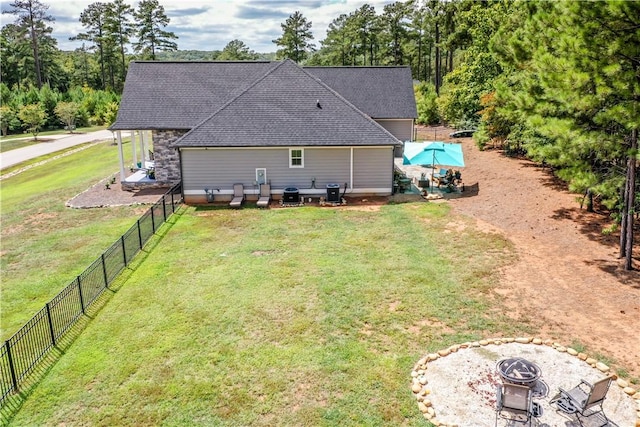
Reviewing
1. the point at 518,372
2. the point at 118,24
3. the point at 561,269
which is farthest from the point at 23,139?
the point at 518,372

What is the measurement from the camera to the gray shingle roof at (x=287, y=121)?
2102 centimetres

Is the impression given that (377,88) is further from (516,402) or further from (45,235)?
(516,402)

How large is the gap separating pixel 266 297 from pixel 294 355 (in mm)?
2862

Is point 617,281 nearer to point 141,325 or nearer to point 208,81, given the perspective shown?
point 141,325

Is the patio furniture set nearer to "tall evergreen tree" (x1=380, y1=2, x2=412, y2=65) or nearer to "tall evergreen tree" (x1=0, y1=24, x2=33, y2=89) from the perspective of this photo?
"tall evergreen tree" (x1=380, y1=2, x2=412, y2=65)

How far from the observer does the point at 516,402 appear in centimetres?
737

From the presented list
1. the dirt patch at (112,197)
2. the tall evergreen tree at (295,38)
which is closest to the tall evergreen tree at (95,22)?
the tall evergreen tree at (295,38)

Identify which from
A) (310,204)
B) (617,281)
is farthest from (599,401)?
(310,204)

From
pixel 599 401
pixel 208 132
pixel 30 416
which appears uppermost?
pixel 208 132

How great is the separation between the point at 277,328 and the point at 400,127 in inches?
953

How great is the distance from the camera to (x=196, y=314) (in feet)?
37.7

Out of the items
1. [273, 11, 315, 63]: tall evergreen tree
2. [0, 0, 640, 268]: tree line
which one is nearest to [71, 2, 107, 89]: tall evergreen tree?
[0, 0, 640, 268]: tree line

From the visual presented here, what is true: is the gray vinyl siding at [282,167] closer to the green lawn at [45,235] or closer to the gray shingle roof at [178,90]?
the green lawn at [45,235]

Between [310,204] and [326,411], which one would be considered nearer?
[326,411]
